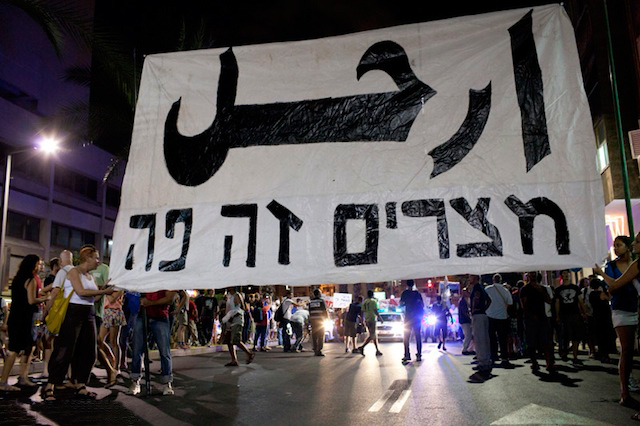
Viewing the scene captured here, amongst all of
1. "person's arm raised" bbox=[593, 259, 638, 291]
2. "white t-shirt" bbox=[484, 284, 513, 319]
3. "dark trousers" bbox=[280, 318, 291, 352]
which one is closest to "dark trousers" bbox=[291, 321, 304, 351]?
"dark trousers" bbox=[280, 318, 291, 352]

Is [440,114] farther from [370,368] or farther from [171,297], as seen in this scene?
[370,368]

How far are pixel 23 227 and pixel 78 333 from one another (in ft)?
113

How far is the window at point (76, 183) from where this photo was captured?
43.7m

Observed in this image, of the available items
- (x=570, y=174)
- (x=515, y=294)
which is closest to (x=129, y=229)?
(x=570, y=174)

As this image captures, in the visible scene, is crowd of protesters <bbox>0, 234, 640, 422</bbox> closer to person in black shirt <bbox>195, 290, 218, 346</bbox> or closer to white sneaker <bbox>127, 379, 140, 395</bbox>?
white sneaker <bbox>127, 379, 140, 395</bbox>

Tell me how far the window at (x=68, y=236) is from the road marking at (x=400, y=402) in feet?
127

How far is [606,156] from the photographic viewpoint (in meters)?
23.7

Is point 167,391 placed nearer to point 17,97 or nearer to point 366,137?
point 366,137

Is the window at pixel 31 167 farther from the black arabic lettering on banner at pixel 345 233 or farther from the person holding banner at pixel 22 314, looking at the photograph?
the black arabic lettering on banner at pixel 345 233

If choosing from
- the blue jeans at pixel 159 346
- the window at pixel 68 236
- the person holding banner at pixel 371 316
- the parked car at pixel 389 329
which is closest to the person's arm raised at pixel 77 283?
the blue jeans at pixel 159 346

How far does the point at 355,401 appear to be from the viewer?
27.7 feet

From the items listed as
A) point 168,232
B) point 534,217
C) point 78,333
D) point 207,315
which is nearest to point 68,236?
point 207,315

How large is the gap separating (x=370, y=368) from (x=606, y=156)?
15528mm

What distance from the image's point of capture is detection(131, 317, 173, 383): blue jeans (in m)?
9.05
